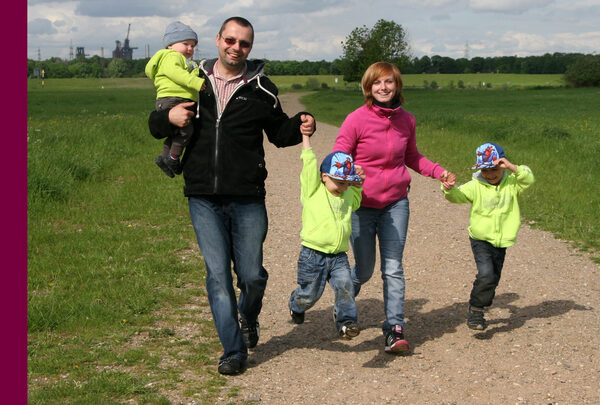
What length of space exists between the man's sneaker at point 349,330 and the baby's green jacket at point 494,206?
1.33 meters

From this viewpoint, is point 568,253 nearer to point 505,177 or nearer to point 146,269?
point 505,177

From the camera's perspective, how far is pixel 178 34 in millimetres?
5238

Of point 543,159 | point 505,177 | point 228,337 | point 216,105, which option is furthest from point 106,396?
point 543,159

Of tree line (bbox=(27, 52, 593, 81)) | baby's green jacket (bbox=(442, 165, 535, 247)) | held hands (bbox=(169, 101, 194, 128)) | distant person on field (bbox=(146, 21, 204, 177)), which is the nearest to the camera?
held hands (bbox=(169, 101, 194, 128))

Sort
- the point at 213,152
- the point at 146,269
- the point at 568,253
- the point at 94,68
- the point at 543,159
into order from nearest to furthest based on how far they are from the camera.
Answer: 1. the point at 213,152
2. the point at 146,269
3. the point at 568,253
4. the point at 543,159
5. the point at 94,68

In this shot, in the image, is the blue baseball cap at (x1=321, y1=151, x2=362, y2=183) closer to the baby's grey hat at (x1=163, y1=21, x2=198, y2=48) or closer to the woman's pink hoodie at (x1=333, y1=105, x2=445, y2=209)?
the woman's pink hoodie at (x1=333, y1=105, x2=445, y2=209)

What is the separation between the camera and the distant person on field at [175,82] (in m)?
4.78

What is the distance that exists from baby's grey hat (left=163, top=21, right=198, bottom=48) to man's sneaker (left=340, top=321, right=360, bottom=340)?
234 cm

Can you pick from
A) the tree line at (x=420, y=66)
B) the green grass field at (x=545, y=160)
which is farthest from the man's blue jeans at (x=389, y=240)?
the tree line at (x=420, y=66)

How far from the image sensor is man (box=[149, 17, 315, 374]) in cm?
480

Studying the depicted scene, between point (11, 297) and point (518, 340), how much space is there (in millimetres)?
3968

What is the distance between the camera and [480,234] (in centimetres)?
571

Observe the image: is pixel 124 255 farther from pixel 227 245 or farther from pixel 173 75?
pixel 173 75

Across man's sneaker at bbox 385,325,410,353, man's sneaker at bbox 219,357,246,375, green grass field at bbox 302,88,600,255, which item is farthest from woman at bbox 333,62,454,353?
green grass field at bbox 302,88,600,255
